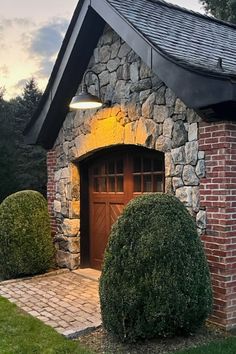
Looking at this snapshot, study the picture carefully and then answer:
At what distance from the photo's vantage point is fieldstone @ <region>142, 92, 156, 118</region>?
18.8ft

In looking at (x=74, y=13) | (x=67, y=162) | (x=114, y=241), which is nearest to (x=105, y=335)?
(x=114, y=241)

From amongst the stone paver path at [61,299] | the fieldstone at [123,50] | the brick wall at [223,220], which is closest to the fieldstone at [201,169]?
the brick wall at [223,220]

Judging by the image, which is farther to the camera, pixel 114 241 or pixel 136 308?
pixel 114 241

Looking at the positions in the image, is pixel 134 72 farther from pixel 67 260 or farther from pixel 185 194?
pixel 67 260

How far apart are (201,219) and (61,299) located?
90.7 inches

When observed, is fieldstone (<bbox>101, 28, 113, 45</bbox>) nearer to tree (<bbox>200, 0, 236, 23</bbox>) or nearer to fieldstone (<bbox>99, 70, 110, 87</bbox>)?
fieldstone (<bbox>99, 70, 110, 87</bbox>)

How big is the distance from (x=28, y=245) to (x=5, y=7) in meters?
5.99

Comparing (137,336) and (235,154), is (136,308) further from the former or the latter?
(235,154)

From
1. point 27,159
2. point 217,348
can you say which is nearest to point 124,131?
point 217,348

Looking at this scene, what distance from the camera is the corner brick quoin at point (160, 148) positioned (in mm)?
A: 4758

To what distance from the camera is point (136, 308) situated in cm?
420

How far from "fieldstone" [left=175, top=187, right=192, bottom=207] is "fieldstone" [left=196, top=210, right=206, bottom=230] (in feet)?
0.62

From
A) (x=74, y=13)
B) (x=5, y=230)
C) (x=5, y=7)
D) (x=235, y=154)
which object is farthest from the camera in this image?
(x=5, y=7)

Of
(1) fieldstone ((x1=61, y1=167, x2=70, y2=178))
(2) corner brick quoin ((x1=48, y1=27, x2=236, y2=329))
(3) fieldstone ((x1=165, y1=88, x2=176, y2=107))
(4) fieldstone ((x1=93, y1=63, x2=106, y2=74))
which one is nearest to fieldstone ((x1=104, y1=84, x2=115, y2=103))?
(2) corner brick quoin ((x1=48, y1=27, x2=236, y2=329))
